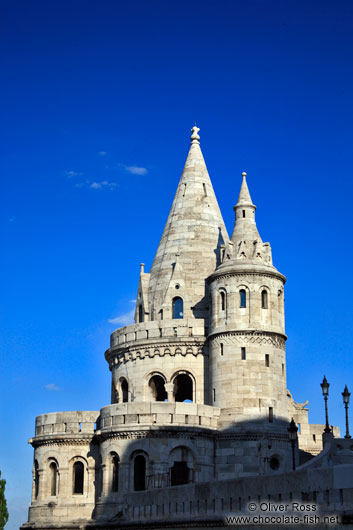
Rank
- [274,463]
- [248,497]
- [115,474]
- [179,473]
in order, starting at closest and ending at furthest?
[248,497] < [179,473] < [115,474] < [274,463]

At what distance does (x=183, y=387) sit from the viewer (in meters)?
48.2

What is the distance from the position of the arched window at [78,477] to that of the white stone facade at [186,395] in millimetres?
50

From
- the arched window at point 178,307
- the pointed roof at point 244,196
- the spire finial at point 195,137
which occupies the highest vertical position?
the spire finial at point 195,137

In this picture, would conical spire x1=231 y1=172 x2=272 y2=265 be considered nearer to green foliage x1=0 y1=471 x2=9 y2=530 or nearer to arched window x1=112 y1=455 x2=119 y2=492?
arched window x1=112 y1=455 x2=119 y2=492

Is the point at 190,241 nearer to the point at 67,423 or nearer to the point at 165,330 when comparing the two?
the point at 165,330

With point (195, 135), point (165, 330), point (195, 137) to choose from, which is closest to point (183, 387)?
point (165, 330)

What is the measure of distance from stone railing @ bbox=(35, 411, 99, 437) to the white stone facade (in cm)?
5

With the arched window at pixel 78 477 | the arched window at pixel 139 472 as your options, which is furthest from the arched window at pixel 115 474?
the arched window at pixel 78 477

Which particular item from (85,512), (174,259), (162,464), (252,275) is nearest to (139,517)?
(162,464)

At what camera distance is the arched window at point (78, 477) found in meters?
42.7

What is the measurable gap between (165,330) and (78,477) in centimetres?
851

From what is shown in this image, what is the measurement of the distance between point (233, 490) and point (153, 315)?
20.4m

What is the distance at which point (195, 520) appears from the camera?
96.5ft

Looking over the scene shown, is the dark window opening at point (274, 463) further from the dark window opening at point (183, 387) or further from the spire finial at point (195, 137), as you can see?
the spire finial at point (195, 137)
